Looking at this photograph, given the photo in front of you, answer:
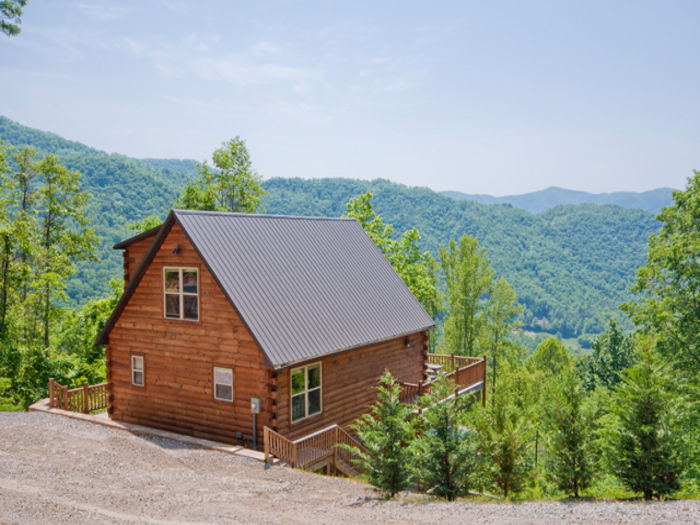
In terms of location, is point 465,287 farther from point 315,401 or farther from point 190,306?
point 190,306

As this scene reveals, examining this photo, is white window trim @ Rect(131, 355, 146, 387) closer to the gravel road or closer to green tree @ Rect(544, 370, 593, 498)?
the gravel road

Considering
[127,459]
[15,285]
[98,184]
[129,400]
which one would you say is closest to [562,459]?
[127,459]

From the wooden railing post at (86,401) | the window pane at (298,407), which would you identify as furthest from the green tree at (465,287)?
the wooden railing post at (86,401)

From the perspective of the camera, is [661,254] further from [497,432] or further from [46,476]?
[46,476]

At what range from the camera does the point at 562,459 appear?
1177cm

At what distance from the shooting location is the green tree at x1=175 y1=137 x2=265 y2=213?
39.4 meters

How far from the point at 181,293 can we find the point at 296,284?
348 cm

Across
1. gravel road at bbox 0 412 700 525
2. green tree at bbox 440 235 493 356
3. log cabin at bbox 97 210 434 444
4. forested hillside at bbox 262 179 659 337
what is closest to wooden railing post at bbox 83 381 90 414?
log cabin at bbox 97 210 434 444

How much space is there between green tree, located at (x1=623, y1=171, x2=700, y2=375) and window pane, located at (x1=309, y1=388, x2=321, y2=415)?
63.2ft

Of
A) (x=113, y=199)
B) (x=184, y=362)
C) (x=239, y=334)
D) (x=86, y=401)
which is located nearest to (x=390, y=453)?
(x=239, y=334)

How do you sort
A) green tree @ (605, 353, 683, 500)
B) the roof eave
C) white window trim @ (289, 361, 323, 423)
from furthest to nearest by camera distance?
1. white window trim @ (289, 361, 323, 423)
2. the roof eave
3. green tree @ (605, 353, 683, 500)

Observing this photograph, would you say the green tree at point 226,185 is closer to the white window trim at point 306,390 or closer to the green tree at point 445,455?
the white window trim at point 306,390

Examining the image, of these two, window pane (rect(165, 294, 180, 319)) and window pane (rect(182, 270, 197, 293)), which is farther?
window pane (rect(165, 294, 180, 319))

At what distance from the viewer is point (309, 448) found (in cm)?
1460
